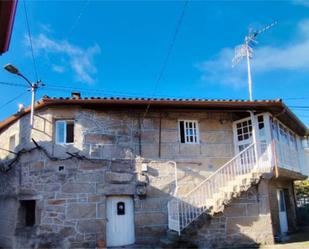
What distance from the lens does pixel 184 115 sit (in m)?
12.8

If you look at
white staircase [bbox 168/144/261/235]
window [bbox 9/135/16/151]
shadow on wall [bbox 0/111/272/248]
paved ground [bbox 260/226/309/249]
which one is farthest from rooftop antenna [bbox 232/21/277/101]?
window [bbox 9/135/16/151]

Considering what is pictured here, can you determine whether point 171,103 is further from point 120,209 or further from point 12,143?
point 12,143

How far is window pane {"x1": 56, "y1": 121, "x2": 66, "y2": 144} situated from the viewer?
11781mm

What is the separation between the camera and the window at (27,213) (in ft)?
37.5

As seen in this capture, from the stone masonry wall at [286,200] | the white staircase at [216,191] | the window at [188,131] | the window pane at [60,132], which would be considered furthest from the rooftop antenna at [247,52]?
the window pane at [60,132]

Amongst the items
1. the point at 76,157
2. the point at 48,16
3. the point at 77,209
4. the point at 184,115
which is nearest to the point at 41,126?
the point at 76,157

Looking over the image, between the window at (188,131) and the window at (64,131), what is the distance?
4259 mm

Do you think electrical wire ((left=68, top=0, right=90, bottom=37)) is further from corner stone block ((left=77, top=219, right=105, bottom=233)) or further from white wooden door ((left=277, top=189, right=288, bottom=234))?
white wooden door ((left=277, top=189, right=288, bottom=234))

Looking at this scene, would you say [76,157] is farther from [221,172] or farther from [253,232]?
[253,232]

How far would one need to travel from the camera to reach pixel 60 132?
467 inches

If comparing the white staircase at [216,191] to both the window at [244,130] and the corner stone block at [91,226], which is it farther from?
the corner stone block at [91,226]

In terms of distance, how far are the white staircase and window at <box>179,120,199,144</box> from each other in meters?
1.68

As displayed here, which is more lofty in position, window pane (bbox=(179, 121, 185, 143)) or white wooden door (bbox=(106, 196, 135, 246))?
window pane (bbox=(179, 121, 185, 143))

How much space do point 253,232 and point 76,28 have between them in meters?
9.15
